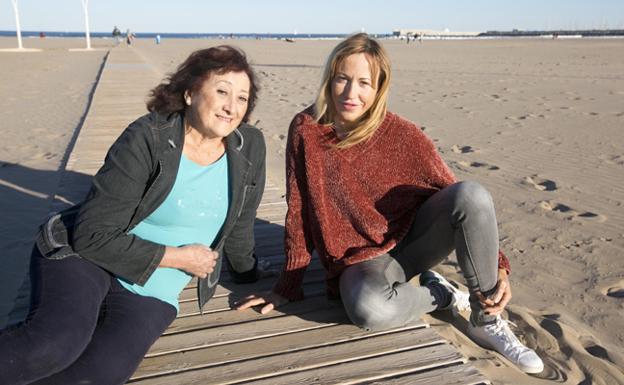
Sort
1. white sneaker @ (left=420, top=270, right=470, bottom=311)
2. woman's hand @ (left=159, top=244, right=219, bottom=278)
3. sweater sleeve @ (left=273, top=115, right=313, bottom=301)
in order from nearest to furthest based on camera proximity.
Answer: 1. woman's hand @ (left=159, top=244, right=219, bottom=278)
2. sweater sleeve @ (left=273, top=115, right=313, bottom=301)
3. white sneaker @ (left=420, top=270, right=470, bottom=311)

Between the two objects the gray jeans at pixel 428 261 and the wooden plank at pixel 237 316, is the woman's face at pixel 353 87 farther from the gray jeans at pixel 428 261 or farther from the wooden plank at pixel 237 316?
the wooden plank at pixel 237 316

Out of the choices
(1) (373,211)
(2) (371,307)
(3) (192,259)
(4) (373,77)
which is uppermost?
(4) (373,77)

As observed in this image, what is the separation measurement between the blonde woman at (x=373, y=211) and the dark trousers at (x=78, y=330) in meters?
0.68

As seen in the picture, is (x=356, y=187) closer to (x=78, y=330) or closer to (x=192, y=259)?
(x=192, y=259)

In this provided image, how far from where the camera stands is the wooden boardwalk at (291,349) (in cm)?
215

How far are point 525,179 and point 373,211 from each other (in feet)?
12.3

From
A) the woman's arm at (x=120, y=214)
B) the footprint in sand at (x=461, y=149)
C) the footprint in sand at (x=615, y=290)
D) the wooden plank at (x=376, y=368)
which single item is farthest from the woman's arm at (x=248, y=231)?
the footprint in sand at (x=461, y=149)

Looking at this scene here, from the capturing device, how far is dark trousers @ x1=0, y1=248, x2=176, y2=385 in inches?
69.9

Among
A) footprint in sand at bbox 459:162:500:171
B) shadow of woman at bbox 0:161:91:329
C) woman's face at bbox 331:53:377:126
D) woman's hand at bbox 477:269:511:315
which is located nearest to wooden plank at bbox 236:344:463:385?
woman's hand at bbox 477:269:511:315

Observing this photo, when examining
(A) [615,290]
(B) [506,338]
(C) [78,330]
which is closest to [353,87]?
(B) [506,338]

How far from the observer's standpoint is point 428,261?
8.70ft

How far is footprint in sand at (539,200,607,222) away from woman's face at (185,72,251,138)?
3.47 meters

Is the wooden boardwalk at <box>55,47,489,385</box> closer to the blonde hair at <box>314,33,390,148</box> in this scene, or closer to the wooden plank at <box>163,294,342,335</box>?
the wooden plank at <box>163,294,342,335</box>

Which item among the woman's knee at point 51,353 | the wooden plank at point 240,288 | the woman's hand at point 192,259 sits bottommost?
the wooden plank at point 240,288
